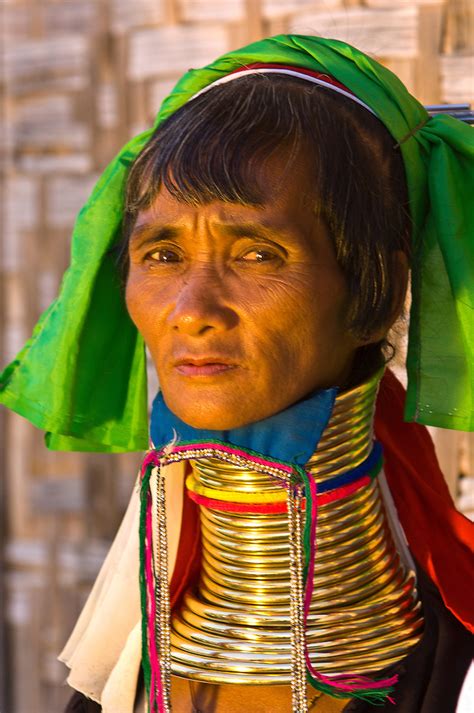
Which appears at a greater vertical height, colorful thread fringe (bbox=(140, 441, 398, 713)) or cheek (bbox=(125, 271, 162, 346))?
cheek (bbox=(125, 271, 162, 346))

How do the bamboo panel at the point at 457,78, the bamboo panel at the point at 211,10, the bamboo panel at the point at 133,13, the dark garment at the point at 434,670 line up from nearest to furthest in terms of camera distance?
the dark garment at the point at 434,670 < the bamboo panel at the point at 457,78 < the bamboo panel at the point at 211,10 < the bamboo panel at the point at 133,13

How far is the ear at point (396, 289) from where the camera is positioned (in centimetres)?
175

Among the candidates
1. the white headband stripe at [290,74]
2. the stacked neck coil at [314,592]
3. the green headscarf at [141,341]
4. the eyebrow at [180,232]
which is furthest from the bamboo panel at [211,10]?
the stacked neck coil at [314,592]

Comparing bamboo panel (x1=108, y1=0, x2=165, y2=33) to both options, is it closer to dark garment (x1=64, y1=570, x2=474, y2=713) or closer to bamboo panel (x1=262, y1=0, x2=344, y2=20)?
bamboo panel (x1=262, y1=0, x2=344, y2=20)

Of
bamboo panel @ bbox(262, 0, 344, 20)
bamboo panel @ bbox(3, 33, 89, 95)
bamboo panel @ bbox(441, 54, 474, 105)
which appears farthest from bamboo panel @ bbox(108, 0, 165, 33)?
bamboo panel @ bbox(441, 54, 474, 105)

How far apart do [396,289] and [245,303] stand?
0.31 m

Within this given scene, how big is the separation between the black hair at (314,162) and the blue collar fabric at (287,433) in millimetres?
162

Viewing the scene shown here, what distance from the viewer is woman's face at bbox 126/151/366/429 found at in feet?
5.12

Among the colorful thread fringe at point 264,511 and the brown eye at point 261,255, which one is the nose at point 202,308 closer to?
the brown eye at point 261,255

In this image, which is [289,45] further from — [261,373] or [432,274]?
[261,373]

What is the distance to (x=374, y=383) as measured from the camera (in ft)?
5.90

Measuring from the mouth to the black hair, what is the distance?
23 cm

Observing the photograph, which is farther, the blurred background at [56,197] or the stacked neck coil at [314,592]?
the blurred background at [56,197]

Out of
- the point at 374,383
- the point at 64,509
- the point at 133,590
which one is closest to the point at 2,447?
the point at 64,509
